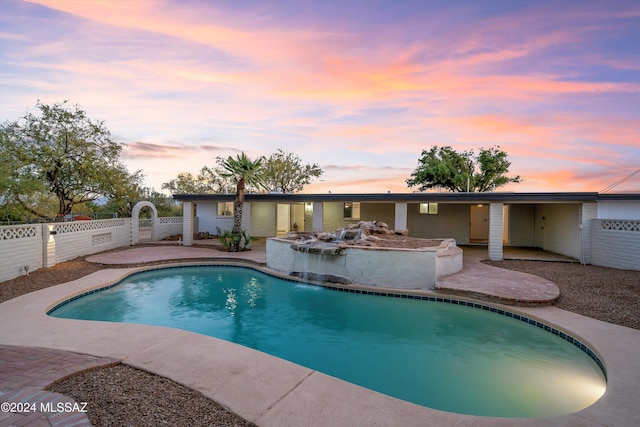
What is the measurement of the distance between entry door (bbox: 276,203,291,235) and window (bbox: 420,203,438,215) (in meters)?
9.88

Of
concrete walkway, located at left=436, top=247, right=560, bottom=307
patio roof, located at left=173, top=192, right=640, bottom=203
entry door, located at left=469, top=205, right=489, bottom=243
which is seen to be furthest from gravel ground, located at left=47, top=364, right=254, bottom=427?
entry door, located at left=469, top=205, right=489, bottom=243

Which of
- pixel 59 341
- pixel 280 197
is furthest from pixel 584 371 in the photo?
pixel 280 197

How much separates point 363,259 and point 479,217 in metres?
13.5

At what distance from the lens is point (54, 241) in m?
11.8

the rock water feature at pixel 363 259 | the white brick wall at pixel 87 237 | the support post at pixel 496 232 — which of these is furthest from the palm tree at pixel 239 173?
the support post at pixel 496 232

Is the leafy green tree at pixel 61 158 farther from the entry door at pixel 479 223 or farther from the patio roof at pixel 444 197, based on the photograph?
the entry door at pixel 479 223

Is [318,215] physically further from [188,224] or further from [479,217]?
[479,217]

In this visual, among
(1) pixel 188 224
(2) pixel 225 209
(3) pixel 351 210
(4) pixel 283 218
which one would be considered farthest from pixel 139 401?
(4) pixel 283 218

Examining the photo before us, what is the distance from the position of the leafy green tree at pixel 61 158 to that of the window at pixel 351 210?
1327cm

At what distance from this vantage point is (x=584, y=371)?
5125 mm

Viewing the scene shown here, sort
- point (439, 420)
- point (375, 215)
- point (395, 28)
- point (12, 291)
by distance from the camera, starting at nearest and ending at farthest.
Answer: point (439, 420)
point (12, 291)
point (395, 28)
point (375, 215)

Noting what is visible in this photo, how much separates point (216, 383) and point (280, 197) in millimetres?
13774

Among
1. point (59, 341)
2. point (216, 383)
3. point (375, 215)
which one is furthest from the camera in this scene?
point (375, 215)

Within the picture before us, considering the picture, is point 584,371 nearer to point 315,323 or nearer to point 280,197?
point 315,323
